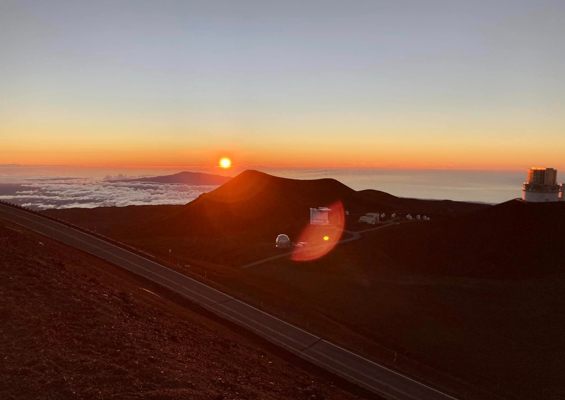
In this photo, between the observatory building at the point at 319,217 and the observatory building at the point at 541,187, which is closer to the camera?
the observatory building at the point at 541,187

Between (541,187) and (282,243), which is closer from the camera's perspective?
(282,243)

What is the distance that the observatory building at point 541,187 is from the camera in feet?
265

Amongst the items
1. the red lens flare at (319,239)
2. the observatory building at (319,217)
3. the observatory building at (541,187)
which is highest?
the observatory building at (541,187)

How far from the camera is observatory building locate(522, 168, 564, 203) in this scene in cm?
8088

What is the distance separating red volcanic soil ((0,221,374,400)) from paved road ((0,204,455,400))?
1865 mm

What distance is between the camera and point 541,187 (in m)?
81.2

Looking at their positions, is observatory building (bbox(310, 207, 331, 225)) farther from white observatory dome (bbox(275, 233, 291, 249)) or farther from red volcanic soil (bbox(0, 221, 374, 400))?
red volcanic soil (bbox(0, 221, 374, 400))

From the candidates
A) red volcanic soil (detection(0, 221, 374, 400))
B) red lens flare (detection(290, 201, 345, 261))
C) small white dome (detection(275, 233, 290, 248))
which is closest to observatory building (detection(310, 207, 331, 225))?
red lens flare (detection(290, 201, 345, 261))

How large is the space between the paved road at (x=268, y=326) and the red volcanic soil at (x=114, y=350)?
1.87 m

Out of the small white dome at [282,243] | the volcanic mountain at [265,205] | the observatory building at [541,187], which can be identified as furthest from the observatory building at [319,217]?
the observatory building at [541,187]

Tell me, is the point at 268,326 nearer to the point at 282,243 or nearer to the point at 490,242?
the point at 282,243

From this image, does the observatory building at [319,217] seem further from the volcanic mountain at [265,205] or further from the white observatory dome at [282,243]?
the white observatory dome at [282,243]

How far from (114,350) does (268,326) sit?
16693 millimetres

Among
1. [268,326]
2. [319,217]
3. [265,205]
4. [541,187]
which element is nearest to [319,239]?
[319,217]
